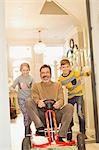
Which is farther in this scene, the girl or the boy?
the girl

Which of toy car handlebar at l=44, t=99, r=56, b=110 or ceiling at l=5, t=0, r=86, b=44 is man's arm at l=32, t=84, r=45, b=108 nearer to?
toy car handlebar at l=44, t=99, r=56, b=110

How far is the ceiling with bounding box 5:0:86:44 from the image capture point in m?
4.20

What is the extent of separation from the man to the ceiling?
1.66 metres

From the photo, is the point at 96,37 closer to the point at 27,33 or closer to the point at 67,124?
the point at 67,124

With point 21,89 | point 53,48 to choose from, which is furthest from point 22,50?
point 21,89

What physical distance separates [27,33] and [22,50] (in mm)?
1003

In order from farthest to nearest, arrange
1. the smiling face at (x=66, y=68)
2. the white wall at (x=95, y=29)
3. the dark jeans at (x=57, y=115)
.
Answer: the smiling face at (x=66, y=68) < the white wall at (x=95, y=29) < the dark jeans at (x=57, y=115)

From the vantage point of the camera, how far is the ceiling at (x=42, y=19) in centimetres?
420

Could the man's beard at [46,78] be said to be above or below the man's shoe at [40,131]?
above

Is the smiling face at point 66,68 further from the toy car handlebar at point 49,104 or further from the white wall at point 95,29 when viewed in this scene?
the toy car handlebar at point 49,104

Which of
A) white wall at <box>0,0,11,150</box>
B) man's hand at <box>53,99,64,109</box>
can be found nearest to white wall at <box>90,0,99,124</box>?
man's hand at <box>53,99,64,109</box>

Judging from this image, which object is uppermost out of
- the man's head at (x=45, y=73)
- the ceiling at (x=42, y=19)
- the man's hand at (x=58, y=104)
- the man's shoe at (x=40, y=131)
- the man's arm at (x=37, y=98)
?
the ceiling at (x=42, y=19)

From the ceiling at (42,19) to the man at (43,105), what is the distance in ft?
5.44

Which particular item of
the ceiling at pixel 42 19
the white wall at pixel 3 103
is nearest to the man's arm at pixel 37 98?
the white wall at pixel 3 103
